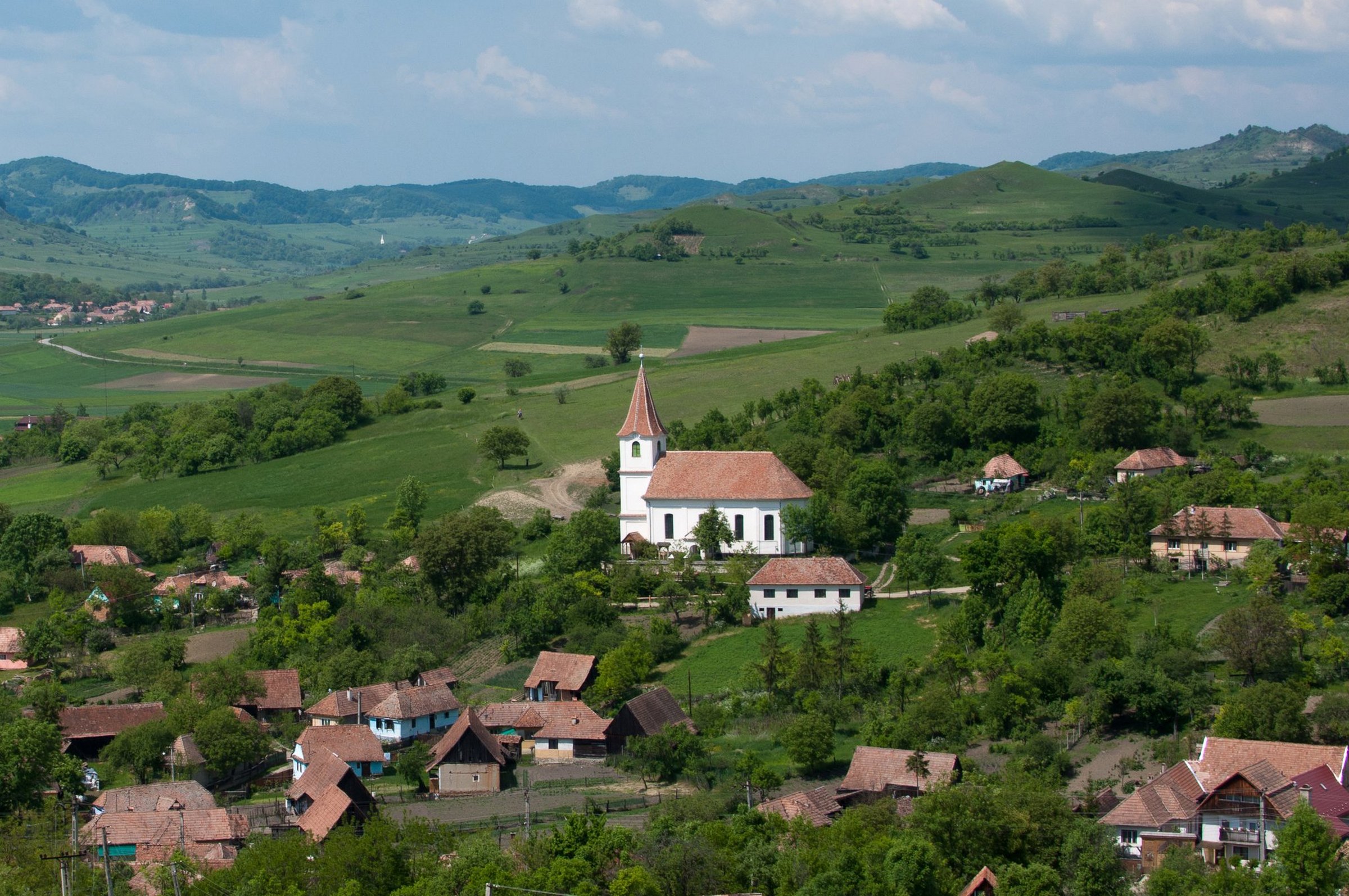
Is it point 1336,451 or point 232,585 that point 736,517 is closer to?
point 232,585

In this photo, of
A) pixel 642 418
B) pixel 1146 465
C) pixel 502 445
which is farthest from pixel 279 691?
pixel 1146 465

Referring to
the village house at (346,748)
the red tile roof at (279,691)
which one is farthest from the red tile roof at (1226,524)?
the red tile roof at (279,691)

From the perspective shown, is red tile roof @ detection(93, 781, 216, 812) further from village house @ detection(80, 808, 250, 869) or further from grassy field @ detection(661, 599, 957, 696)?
grassy field @ detection(661, 599, 957, 696)

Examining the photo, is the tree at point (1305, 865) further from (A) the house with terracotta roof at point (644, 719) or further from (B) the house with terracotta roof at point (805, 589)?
(B) the house with terracotta roof at point (805, 589)

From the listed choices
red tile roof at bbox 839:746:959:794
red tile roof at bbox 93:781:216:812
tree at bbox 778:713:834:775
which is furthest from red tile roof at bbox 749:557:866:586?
red tile roof at bbox 93:781:216:812

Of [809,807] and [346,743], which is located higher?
[809,807]

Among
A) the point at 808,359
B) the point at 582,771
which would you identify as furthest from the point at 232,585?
the point at 808,359

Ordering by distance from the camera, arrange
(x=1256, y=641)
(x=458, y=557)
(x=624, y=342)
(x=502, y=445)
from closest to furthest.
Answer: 1. (x=1256, y=641)
2. (x=458, y=557)
3. (x=502, y=445)
4. (x=624, y=342)

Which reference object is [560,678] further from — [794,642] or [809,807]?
[809,807]
